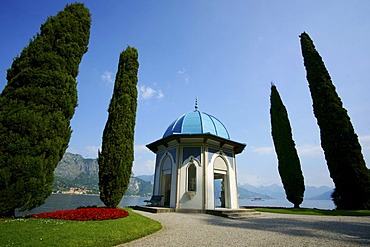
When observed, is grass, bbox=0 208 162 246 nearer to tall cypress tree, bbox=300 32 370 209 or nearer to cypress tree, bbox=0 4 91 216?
cypress tree, bbox=0 4 91 216

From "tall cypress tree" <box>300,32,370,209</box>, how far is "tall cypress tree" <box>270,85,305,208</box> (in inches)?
120

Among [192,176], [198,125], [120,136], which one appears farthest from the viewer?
[198,125]

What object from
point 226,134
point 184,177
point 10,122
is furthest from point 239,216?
point 10,122

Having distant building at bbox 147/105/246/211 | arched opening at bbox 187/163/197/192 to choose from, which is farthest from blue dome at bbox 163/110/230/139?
Result: arched opening at bbox 187/163/197/192

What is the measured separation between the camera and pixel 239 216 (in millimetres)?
11391

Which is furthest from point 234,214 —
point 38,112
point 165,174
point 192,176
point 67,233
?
point 38,112

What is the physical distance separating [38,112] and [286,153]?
71.0ft

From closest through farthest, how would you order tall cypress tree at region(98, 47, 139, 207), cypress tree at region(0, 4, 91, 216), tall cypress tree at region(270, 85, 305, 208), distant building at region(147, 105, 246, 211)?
cypress tree at region(0, 4, 91, 216) → tall cypress tree at region(98, 47, 139, 207) → distant building at region(147, 105, 246, 211) → tall cypress tree at region(270, 85, 305, 208)

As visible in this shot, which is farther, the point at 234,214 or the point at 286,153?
the point at 286,153

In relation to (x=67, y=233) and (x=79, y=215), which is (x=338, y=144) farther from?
(x=67, y=233)

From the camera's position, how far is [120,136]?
11031mm

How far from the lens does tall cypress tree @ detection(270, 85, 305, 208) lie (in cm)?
2003

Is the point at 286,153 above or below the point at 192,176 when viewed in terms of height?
above

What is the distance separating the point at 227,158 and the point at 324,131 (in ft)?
33.1
